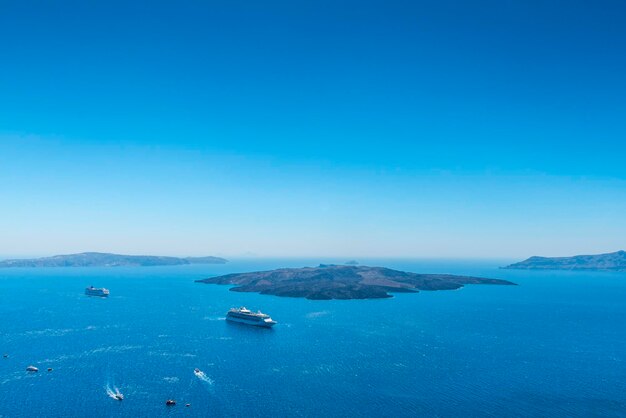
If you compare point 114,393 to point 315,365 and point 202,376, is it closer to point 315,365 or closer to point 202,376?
point 202,376

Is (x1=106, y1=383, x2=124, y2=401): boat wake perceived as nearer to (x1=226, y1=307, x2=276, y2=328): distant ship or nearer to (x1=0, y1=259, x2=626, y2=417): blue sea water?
(x1=0, y1=259, x2=626, y2=417): blue sea water

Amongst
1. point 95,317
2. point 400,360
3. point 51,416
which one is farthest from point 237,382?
point 95,317

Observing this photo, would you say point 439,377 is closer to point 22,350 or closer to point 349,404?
point 349,404

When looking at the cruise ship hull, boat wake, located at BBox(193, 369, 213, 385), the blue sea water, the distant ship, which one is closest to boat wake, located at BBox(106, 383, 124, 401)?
the blue sea water

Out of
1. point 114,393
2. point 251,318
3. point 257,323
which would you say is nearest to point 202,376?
point 114,393

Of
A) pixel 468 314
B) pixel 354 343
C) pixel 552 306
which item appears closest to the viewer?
pixel 354 343
